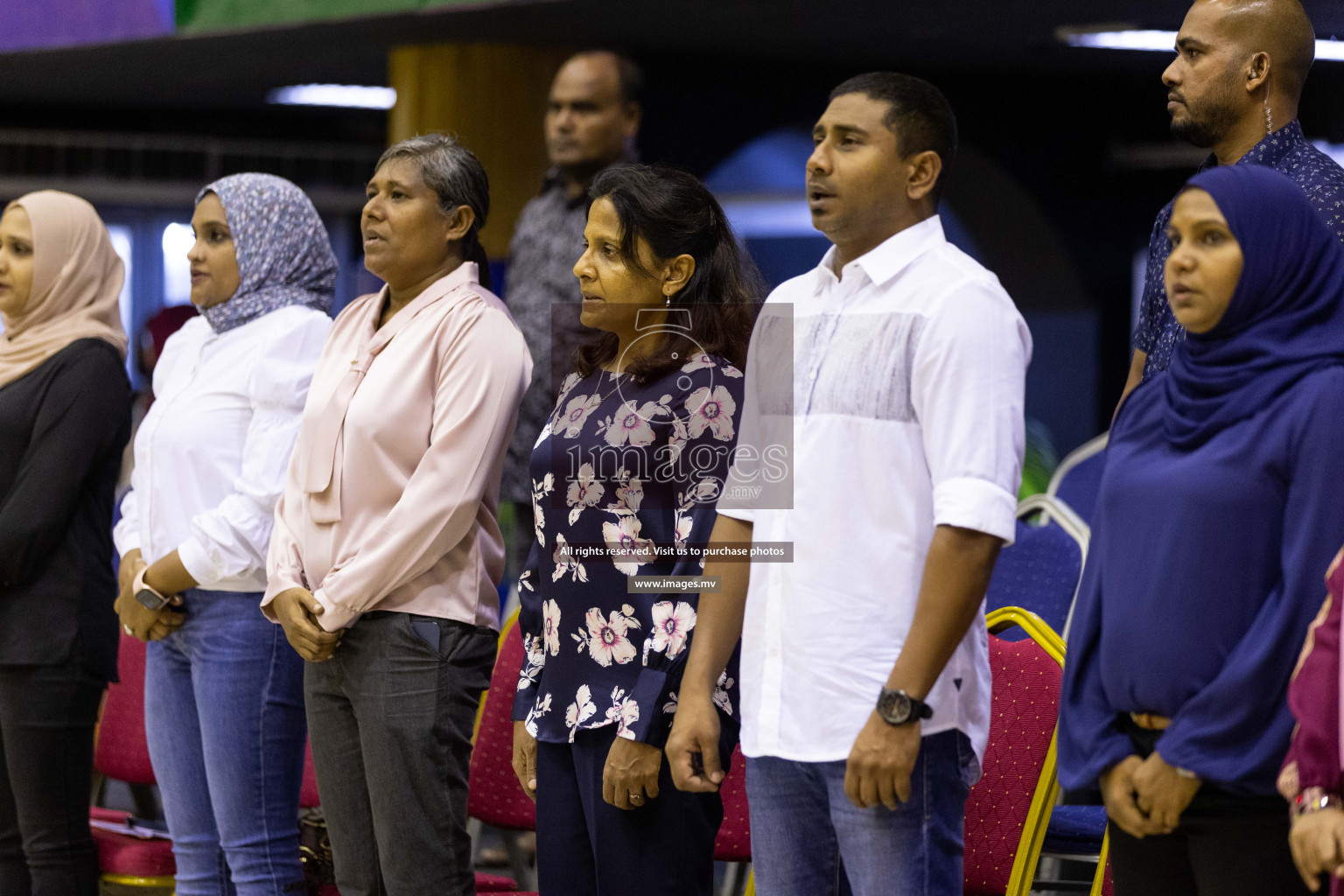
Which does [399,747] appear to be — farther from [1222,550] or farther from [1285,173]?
[1285,173]

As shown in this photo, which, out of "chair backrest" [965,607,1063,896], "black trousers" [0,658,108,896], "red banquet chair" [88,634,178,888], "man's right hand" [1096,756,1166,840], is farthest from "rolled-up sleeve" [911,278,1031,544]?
"red banquet chair" [88,634,178,888]

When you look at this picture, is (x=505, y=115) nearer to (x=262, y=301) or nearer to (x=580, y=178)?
(x=580, y=178)

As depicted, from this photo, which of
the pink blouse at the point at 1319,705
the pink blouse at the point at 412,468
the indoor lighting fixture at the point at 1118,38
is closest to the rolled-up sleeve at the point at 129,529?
the pink blouse at the point at 412,468

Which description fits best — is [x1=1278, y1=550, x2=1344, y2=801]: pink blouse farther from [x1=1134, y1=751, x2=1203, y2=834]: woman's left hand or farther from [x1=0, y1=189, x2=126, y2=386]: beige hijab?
[x1=0, y1=189, x2=126, y2=386]: beige hijab

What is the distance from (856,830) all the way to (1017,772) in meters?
0.77

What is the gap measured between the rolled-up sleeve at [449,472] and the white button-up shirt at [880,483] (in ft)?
2.18

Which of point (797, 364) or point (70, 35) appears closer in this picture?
point (797, 364)

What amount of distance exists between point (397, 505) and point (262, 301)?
0.75 m

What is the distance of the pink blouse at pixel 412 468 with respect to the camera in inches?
96.2

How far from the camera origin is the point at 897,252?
198 centimetres

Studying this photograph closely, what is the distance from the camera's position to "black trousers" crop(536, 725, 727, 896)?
6.99 feet

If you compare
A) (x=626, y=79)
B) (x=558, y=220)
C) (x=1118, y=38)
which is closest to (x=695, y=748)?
(x=558, y=220)

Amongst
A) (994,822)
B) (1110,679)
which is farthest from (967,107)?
(1110,679)

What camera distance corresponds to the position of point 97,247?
3.37 meters
